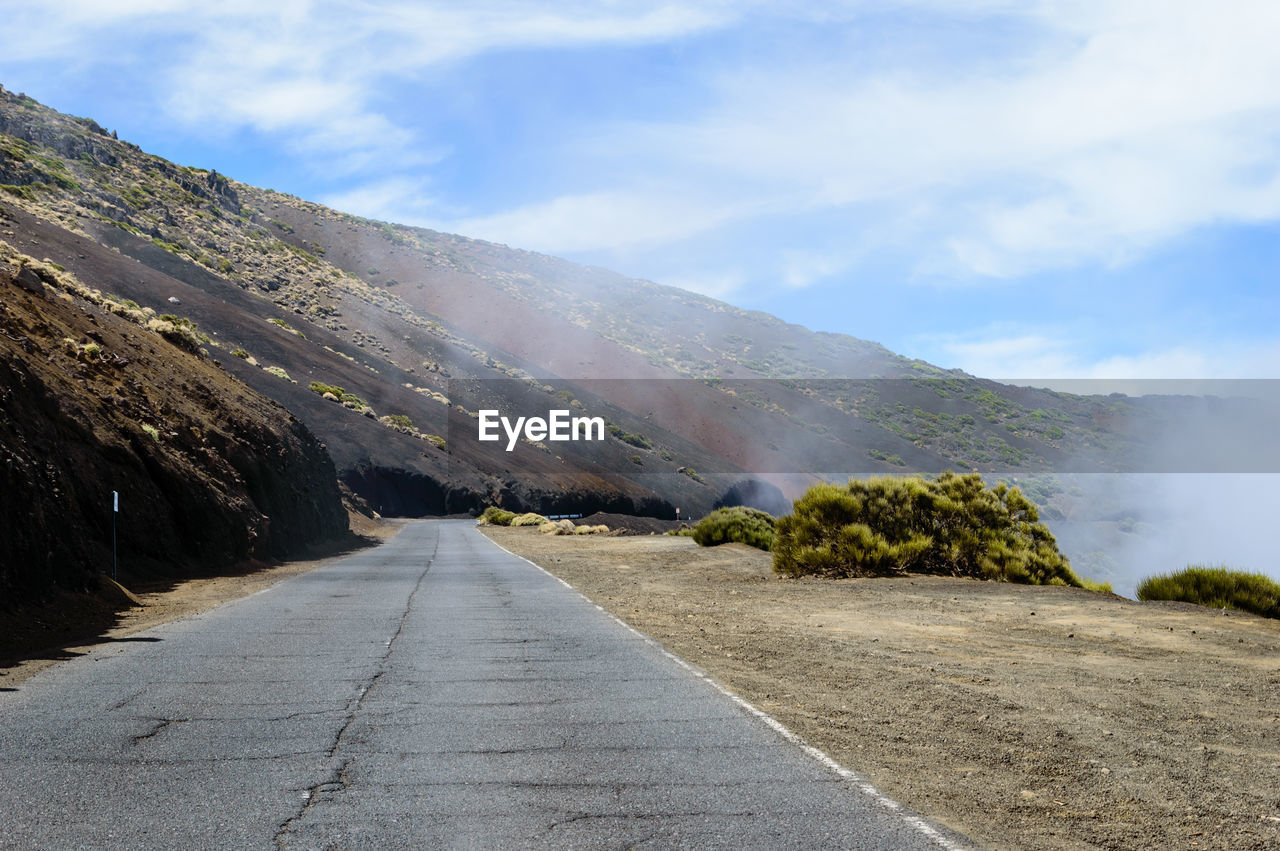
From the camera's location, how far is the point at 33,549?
14156mm

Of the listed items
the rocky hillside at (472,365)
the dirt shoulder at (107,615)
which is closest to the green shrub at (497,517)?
the rocky hillside at (472,365)

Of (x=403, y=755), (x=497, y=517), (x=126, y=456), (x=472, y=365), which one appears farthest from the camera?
(x=472, y=365)

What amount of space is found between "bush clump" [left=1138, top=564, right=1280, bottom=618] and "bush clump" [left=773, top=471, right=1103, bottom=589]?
3.75 meters

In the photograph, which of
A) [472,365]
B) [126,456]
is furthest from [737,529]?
[472,365]

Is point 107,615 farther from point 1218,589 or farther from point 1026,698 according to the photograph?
point 1218,589

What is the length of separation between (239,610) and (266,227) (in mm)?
138943

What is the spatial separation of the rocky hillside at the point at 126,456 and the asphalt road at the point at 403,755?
513cm

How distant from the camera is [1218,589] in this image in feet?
54.6

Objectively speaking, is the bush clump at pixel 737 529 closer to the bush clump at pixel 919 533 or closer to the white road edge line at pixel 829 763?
the bush clump at pixel 919 533

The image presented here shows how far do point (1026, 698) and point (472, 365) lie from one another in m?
105

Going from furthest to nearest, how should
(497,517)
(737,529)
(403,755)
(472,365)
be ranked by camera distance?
1. (472,365)
2. (497,517)
3. (737,529)
4. (403,755)

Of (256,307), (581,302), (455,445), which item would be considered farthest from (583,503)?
(581,302)

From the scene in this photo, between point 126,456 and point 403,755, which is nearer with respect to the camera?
point 403,755

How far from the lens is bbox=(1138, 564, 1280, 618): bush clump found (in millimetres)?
15664
